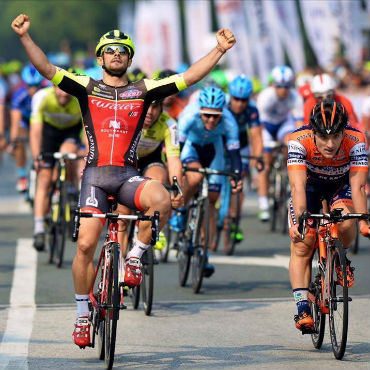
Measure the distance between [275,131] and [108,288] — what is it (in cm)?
1057

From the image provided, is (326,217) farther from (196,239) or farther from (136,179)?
(196,239)

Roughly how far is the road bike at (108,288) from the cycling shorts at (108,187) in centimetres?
9

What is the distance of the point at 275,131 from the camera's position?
18578mm

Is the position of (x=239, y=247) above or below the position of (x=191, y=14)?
below

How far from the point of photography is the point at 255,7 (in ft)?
113

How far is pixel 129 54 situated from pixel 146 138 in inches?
103

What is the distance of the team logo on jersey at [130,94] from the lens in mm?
8852

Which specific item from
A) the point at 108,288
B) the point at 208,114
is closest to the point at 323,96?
the point at 208,114

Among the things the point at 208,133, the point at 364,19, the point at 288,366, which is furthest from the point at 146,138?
the point at 364,19

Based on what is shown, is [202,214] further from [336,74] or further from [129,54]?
[336,74]

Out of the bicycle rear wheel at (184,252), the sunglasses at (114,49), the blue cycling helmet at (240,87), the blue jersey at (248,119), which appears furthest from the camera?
the blue jersey at (248,119)

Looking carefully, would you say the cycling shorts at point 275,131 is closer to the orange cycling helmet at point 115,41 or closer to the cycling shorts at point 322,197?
the cycling shorts at point 322,197

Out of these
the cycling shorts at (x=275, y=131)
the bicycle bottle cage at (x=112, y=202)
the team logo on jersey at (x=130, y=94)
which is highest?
the cycling shorts at (x=275, y=131)

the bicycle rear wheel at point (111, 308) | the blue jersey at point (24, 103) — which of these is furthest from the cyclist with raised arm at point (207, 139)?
the blue jersey at point (24, 103)
